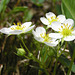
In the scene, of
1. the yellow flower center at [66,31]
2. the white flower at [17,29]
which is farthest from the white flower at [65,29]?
the white flower at [17,29]

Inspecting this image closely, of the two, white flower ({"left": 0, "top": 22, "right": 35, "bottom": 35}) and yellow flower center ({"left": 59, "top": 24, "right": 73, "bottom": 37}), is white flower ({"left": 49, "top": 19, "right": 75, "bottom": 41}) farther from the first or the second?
white flower ({"left": 0, "top": 22, "right": 35, "bottom": 35})

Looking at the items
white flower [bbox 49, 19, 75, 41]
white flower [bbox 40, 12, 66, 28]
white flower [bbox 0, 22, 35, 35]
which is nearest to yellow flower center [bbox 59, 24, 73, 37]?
white flower [bbox 49, 19, 75, 41]

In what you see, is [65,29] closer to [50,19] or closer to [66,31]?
[66,31]

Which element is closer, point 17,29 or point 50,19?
point 17,29

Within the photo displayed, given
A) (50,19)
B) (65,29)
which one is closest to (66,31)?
(65,29)

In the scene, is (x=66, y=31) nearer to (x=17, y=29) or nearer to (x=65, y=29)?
(x=65, y=29)

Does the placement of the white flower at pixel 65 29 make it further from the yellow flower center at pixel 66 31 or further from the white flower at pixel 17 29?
the white flower at pixel 17 29

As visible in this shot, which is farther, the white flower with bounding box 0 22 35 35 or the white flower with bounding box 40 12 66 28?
the white flower with bounding box 40 12 66 28

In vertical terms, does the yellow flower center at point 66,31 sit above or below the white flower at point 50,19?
below

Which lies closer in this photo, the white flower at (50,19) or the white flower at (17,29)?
the white flower at (17,29)

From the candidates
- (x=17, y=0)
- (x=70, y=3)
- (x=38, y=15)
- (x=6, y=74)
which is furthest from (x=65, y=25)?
(x=17, y=0)

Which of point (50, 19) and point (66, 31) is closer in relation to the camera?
point (66, 31)

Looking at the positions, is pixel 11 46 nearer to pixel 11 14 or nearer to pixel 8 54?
pixel 8 54
